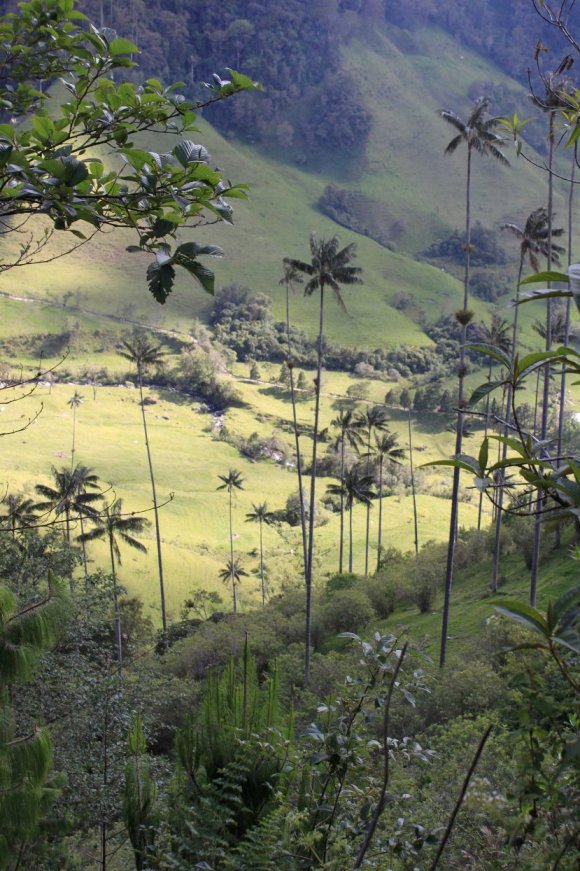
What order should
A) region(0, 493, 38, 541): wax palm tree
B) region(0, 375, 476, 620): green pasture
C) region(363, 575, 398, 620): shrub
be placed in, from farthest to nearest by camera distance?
region(0, 375, 476, 620): green pasture, region(363, 575, 398, 620): shrub, region(0, 493, 38, 541): wax palm tree

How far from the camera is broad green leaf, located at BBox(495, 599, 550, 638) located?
1.86 meters

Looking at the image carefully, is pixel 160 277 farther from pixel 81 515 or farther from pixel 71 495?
pixel 81 515

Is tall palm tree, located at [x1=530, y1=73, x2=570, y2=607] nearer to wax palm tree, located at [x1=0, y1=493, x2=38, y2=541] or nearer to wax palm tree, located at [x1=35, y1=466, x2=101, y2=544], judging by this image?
wax palm tree, located at [x1=0, y1=493, x2=38, y2=541]

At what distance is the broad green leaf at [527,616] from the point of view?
186cm

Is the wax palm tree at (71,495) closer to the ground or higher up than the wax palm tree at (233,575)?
higher up

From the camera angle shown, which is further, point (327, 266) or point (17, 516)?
point (327, 266)

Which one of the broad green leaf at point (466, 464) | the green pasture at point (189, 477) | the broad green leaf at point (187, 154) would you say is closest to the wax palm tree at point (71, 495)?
the green pasture at point (189, 477)

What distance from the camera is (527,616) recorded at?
1.88 metres

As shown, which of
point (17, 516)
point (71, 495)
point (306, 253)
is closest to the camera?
point (17, 516)

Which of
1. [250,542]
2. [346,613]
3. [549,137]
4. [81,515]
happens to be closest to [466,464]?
[549,137]

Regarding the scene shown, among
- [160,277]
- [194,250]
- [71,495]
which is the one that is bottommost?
[71,495]

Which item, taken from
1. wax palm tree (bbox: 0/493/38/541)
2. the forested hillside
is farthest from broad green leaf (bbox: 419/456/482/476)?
wax palm tree (bbox: 0/493/38/541)

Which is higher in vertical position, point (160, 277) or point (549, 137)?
point (549, 137)

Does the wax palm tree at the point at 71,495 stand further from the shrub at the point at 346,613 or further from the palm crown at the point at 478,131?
the palm crown at the point at 478,131
